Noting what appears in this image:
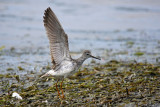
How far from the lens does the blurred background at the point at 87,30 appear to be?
11.1 m

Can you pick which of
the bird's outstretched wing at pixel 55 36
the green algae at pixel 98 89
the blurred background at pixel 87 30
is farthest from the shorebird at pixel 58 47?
the blurred background at pixel 87 30

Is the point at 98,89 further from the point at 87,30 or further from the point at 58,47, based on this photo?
the point at 87,30

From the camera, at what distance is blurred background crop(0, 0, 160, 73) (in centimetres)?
1112

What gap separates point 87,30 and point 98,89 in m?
9.42

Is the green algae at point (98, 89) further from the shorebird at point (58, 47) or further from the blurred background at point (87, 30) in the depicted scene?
the blurred background at point (87, 30)

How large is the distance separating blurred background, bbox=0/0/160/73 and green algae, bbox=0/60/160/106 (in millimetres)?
1747

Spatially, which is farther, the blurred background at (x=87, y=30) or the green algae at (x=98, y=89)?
the blurred background at (x=87, y=30)

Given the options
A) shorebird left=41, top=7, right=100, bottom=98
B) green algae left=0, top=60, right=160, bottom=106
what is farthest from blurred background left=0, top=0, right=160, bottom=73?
shorebird left=41, top=7, right=100, bottom=98

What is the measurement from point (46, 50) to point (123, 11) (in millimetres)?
10044

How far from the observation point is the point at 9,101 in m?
6.32

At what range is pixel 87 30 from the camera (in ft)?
52.9

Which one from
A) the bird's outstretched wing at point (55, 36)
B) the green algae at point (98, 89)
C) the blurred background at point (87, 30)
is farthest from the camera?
the blurred background at point (87, 30)

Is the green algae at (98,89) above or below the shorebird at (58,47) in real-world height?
below

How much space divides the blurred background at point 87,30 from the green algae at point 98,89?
1.75 metres
